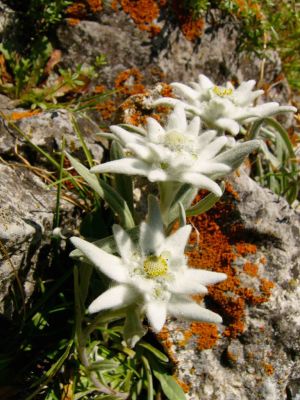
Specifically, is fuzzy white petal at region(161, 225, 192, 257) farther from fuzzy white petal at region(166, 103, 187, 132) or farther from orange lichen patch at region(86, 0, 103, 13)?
orange lichen patch at region(86, 0, 103, 13)

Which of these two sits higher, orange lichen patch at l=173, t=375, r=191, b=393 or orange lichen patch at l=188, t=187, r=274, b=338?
orange lichen patch at l=188, t=187, r=274, b=338

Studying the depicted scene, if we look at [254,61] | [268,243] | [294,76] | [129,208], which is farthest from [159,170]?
[294,76]

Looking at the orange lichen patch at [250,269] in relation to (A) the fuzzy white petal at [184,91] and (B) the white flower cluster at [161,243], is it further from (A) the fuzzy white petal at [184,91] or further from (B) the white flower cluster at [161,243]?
(A) the fuzzy white petal at [184,91]

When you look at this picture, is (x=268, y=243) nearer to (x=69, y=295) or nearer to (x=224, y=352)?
(x=224, y=352)

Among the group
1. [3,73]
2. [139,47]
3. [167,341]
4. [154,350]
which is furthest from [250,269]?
[3,73]

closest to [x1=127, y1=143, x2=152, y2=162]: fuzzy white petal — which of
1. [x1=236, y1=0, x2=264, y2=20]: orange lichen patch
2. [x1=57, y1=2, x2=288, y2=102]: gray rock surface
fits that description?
[x1=57, y1=2, x2=288, y2=102]: gray rock surface

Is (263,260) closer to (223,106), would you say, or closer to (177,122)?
(223,106)

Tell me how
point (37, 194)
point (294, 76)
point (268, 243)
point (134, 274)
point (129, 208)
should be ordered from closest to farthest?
point (134, 274) < point (129, 208) < point (37, 194) < point (268, 243) < point (294, 76)
